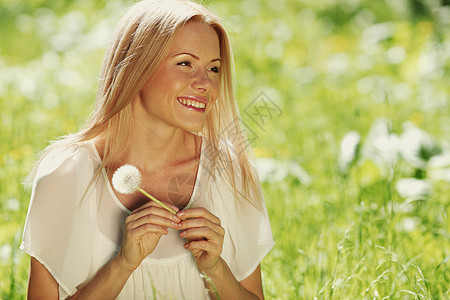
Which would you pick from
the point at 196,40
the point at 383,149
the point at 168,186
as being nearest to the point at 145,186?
the point at 168,186

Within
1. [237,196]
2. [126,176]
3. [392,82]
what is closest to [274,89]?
[392,82]

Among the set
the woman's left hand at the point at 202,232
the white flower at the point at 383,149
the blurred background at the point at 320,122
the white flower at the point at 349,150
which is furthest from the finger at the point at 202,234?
the white flower at the point at 383,149

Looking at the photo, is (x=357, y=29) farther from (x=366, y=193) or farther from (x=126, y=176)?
(x=126, y=176)

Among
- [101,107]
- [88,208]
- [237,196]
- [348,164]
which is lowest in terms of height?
[348,164]

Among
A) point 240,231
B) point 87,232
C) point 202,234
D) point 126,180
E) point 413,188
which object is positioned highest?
point 126,180

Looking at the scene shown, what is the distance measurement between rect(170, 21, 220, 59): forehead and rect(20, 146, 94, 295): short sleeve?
0.44 meters

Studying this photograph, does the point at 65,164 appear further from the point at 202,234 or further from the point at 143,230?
the point at 202,234

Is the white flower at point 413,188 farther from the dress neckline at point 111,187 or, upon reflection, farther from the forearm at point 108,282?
the forearm at point 108,282

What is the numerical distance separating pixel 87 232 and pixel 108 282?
156mm

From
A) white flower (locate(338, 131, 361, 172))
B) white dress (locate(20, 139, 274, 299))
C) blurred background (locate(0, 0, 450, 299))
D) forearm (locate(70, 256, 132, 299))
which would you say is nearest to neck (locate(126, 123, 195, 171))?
white dress (locate(20, 139, 274, 299))

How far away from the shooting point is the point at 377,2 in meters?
7.25

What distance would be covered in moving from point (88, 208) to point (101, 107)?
0.30 m

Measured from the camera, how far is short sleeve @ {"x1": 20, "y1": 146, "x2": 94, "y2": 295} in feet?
5.71

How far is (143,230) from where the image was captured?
1609 millimetres
